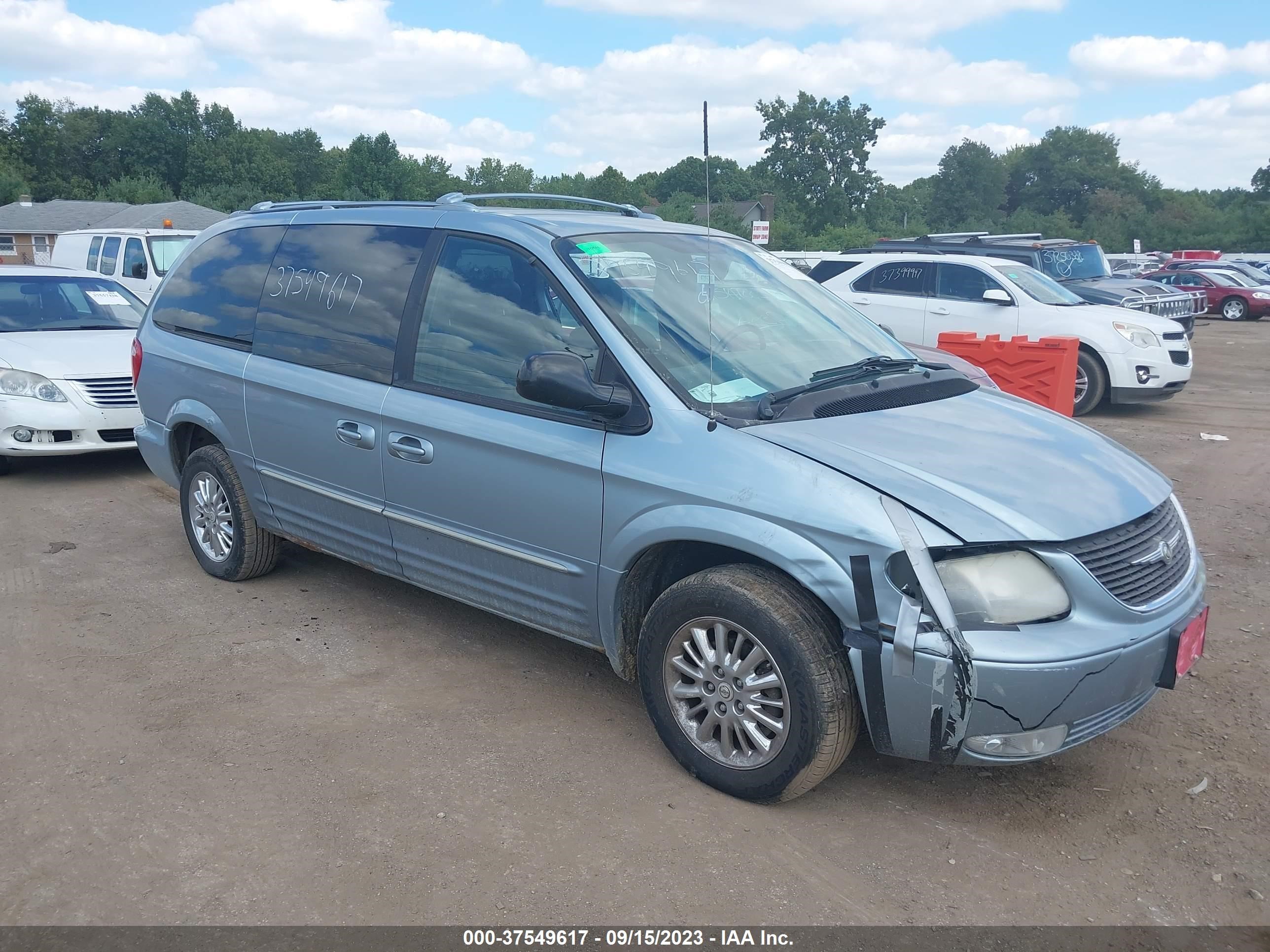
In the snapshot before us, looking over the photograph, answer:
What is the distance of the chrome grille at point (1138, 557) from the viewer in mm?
3055

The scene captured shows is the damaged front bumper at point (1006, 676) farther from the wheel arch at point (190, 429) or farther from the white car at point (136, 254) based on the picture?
the white car at point (136, 254)

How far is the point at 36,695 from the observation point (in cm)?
419

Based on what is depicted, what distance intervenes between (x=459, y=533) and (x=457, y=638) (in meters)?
0.94

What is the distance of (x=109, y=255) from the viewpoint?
1548 centimetres

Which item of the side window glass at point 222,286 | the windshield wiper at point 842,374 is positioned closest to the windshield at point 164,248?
the side window glass at point 222,286

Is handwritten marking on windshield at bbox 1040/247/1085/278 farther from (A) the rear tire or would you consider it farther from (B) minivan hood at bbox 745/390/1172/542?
(B) minivan hood at bbox 745/390/1172/542

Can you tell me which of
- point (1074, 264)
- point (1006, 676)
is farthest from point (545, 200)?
point (1074, 264)

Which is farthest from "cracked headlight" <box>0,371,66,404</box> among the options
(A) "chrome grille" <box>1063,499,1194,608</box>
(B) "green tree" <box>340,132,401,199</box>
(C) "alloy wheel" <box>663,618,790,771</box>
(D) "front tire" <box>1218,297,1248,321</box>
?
(B) "green tree" <box>340,132,401,199</box>

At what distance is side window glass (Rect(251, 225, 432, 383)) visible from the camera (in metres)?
4.34

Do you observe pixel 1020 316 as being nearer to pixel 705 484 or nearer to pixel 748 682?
pixel 705 484

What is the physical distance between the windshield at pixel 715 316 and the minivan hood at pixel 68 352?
5.09m

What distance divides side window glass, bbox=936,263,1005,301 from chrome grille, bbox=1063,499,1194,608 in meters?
9.09

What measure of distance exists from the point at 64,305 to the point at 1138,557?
893cm

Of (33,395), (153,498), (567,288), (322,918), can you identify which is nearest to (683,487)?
(567,288)
